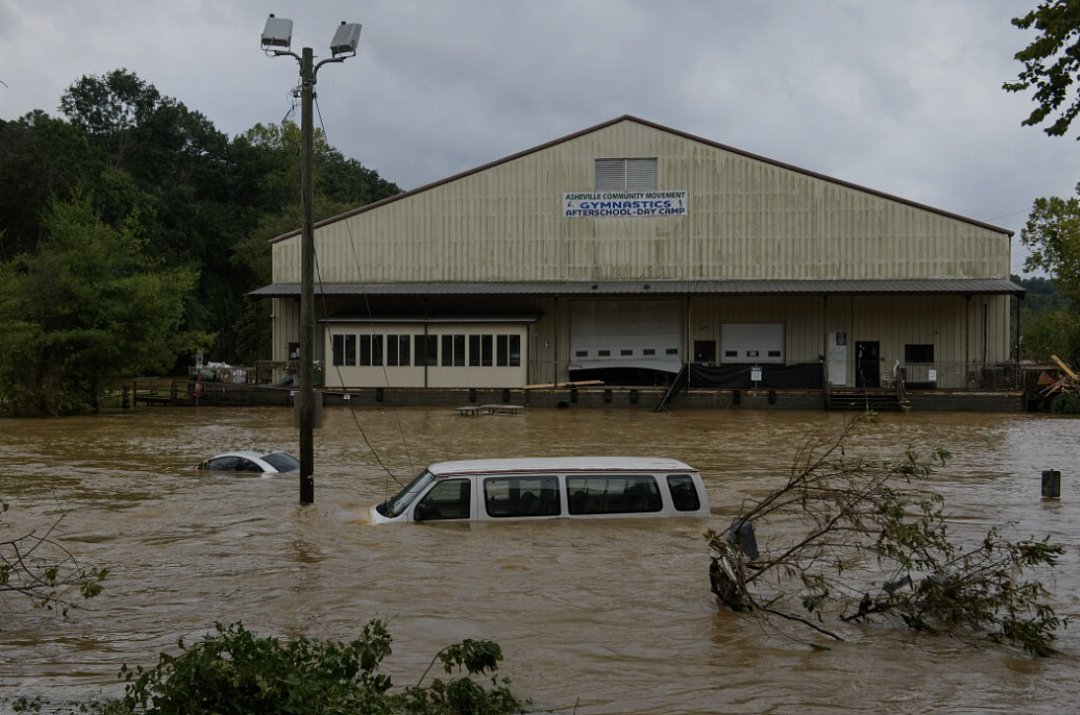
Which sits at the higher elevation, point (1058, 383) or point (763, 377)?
point (763, 377)

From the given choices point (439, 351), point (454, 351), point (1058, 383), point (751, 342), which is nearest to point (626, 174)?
point (751, 342)

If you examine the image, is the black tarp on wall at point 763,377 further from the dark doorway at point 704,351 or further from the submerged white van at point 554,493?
the submerged white van at point 554,493

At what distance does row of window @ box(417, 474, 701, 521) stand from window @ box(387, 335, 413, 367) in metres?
34.0

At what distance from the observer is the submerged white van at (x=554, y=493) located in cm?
1389

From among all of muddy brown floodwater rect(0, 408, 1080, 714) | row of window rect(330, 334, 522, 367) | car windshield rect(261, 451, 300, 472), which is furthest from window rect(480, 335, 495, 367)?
car windshield rect(261, 451, 300, 472)

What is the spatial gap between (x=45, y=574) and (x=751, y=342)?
40.6 metres

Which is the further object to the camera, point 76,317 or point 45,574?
point 76,317

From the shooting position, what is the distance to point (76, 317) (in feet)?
136

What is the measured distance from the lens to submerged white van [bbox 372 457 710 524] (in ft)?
45.6

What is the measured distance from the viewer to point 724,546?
11.0 metres

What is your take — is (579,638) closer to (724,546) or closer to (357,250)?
(724,546)

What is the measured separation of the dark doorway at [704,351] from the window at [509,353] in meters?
8.18

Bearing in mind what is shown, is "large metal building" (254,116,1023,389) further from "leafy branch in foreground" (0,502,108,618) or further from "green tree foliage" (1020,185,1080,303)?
"leafy branch in foreground" (0,502,108,618)

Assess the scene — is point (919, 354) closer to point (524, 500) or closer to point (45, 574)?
point (524, 500)
